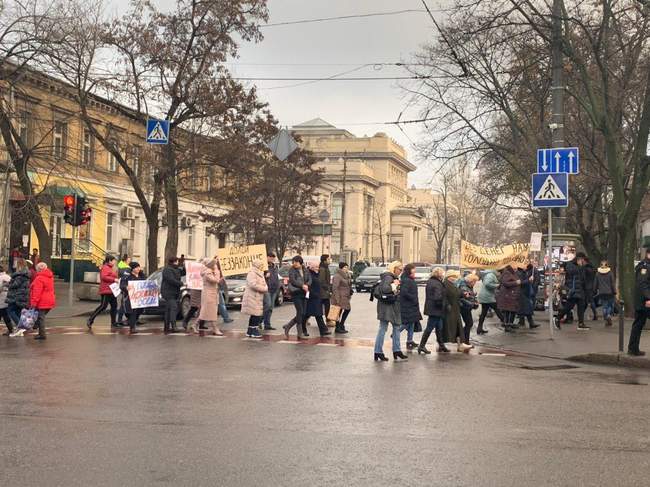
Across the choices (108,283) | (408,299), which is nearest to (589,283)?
(408,299)

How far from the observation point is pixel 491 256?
21.0 meters

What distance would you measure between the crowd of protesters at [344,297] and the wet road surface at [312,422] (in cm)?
141

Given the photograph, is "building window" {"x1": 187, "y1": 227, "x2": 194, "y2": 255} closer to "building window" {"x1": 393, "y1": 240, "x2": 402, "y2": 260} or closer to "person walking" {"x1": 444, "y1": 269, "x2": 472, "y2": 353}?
"person walking" {"x1": 444, "y1": 269, "x2": 472, "y2": 353}

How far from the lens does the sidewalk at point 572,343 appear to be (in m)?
13.9

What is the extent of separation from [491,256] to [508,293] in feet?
6.06

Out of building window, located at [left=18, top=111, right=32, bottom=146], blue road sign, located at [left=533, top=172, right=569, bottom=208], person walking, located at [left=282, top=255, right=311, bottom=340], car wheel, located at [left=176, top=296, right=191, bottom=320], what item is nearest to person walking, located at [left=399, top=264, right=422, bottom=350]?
person walking, located at [left=282, top=255, right=311, bottom=340]

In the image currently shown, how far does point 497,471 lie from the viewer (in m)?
6.16

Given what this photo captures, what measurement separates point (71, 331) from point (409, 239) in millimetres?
107871

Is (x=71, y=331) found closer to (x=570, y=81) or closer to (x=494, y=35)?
(x=494, y=35)

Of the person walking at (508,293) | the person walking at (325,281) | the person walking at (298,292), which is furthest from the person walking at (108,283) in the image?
the person walking at (508,293)

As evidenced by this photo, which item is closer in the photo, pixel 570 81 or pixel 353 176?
pixel 570 81

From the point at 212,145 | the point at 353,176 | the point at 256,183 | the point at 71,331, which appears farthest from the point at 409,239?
the point at 71,331

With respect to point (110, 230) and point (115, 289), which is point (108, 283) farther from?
point (110, 230)

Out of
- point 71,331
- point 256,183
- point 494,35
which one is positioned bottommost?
point 71,331
